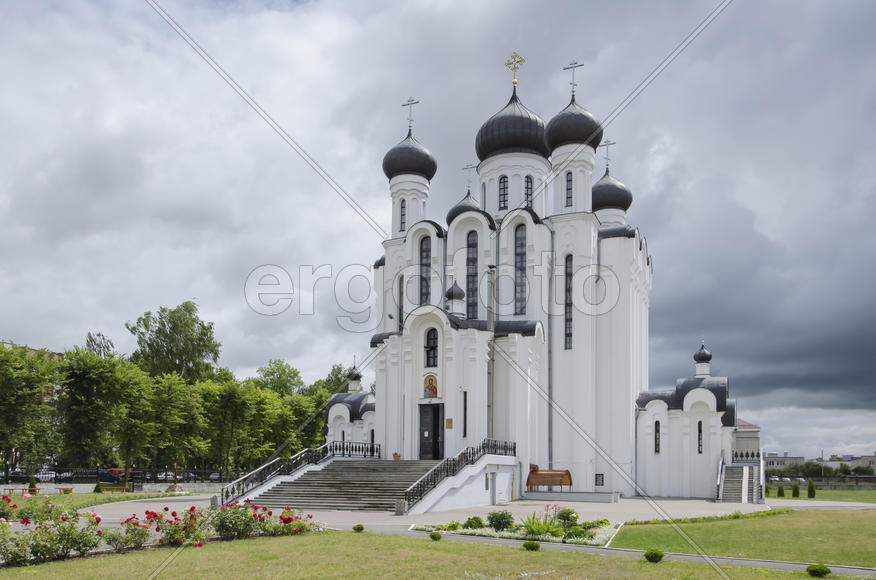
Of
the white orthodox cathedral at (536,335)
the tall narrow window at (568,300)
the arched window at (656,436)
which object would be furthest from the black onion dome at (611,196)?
the arched window at (656,436)

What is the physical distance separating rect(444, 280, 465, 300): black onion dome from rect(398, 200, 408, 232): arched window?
7230 mm

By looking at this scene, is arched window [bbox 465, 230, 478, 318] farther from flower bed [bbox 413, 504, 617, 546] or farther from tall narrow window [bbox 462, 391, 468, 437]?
flower bed [bbox 413, 504, 617, 546]

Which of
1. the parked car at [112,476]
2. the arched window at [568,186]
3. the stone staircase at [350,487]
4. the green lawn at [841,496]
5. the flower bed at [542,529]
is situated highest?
the arched window at [568,186]

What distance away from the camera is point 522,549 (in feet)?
42.3

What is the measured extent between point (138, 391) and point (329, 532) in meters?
21.9

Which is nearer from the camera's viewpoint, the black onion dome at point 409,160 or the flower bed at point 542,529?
the flower bed at point 542,529

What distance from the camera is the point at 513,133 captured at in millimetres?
35719

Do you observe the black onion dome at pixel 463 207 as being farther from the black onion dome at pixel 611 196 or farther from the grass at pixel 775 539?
the grass at pixel 775 539

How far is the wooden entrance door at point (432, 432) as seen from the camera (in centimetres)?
2948

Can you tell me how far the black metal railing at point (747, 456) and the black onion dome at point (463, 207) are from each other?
16351 mm

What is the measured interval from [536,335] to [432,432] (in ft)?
19.1

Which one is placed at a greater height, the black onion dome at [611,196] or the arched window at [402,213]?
the black onion dome at [611,196]

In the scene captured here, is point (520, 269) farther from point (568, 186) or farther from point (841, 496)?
point (841, 496)

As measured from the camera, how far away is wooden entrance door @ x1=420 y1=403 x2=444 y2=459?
29.5 meters
